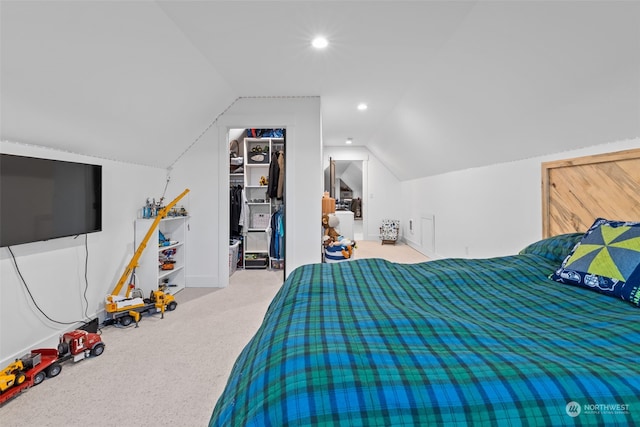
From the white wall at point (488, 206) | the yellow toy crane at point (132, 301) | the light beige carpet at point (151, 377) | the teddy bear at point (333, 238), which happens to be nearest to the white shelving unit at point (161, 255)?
the yellow toy crane at point (132, 301)

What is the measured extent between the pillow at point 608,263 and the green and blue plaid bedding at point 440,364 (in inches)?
2.5

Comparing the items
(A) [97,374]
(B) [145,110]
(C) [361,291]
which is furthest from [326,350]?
(B) [145,110]

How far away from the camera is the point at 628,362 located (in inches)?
29.8

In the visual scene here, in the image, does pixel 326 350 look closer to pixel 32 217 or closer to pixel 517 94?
pixel 32 217

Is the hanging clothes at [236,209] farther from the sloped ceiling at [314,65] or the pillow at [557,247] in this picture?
the pillow at [557,247]

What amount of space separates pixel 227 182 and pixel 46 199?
1855 mm

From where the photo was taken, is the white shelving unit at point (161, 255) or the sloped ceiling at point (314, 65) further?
the white shelving unit at point (161, 255)

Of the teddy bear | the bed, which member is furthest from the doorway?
A: the bed

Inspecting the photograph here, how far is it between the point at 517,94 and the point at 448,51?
2.09ft

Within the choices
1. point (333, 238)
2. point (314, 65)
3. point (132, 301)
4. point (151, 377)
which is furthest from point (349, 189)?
point (151, 377)

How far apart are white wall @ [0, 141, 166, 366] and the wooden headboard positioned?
12.9 ft

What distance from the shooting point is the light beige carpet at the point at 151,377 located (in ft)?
5.21

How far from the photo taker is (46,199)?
84.3 inches

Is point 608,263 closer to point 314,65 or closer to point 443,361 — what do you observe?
point 443,361
